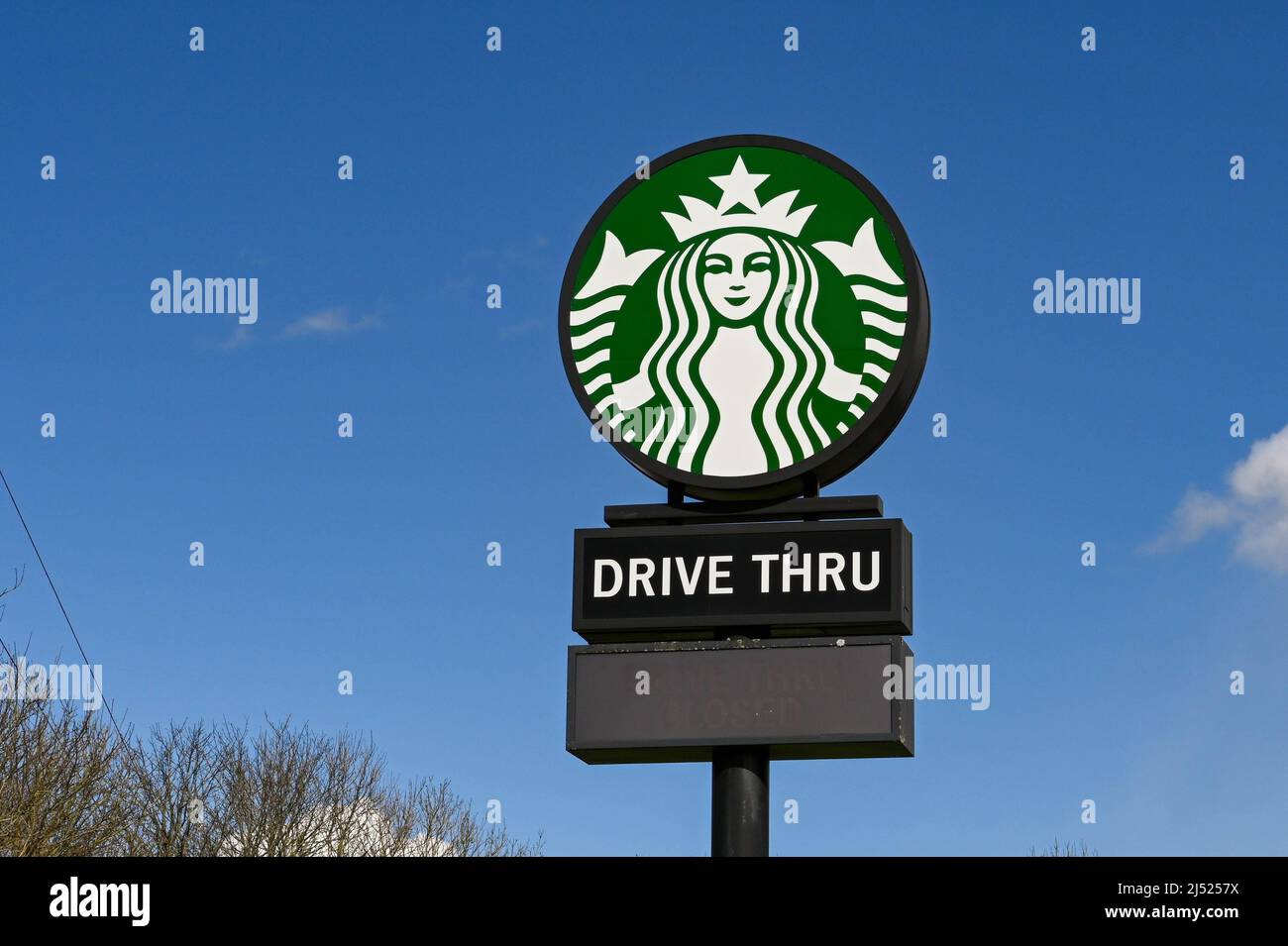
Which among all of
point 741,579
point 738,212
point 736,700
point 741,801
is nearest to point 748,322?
point 738,212

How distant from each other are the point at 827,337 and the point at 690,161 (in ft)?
6.07

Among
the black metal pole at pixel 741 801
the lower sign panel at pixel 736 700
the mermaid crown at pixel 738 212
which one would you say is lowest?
the black metal pole at pixel 741 801

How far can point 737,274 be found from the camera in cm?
1268

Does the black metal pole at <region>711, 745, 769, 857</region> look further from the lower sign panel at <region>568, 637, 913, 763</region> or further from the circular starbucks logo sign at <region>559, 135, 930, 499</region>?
the circular starbucks logo sign at <region>559, 135, 930, 499</region>

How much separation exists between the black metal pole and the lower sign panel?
18cm

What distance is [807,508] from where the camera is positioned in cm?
1223

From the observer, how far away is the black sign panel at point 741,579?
11820 mm

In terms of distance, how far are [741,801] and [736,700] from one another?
2.31 ft

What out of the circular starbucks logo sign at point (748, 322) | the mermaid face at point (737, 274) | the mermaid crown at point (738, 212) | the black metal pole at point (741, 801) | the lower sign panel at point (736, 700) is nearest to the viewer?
the lower sign panel at point (736, 700)

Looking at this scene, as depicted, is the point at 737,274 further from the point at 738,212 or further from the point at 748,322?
the point at 738,212

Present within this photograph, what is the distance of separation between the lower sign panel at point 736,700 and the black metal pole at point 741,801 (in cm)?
18

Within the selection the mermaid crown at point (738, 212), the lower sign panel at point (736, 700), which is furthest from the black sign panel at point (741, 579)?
the mermaid crown at point (738, 212)

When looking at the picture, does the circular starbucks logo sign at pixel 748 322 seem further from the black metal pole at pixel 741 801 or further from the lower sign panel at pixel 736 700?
the black metal pole at pixel 741 801

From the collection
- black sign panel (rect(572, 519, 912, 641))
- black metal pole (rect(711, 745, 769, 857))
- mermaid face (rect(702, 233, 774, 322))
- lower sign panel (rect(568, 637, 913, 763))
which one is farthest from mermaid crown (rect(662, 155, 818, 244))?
black metal pole (rect(711, 745, 769, 857))
